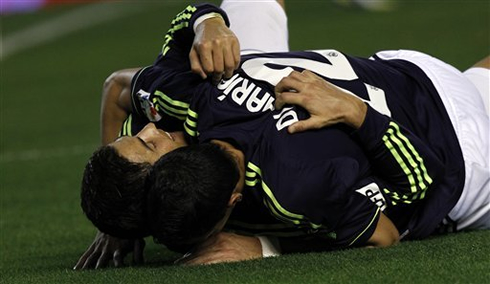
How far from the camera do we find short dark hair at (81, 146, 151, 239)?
11.6 feet

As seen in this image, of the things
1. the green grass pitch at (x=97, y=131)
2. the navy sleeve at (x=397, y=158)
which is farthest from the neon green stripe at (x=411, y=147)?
the green grass pitch at (x=97, y=131)

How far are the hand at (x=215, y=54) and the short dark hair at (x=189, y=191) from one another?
0.30 metres

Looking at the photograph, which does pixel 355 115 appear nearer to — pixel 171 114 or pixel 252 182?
pixel 252 182

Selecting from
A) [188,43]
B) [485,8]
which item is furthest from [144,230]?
[485,8]

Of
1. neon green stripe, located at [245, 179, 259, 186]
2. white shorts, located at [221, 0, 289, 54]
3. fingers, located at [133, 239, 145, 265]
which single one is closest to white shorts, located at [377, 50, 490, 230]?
white shorts, located at [221, 0, 289, 54]

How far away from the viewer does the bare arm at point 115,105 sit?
4.44 metres

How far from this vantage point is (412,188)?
3793 millimetres

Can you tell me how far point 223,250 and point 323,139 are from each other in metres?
0.47

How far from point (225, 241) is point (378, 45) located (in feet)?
32.0

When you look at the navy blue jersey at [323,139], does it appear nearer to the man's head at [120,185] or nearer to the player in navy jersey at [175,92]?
the player in navy jersey at [175,92]

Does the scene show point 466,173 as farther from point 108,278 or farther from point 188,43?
point 108,278

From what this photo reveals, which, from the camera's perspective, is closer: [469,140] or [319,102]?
[319,102]

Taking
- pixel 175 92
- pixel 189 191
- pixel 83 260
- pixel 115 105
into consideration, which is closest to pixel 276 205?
pixel 189 191

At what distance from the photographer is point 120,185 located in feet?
11.6
